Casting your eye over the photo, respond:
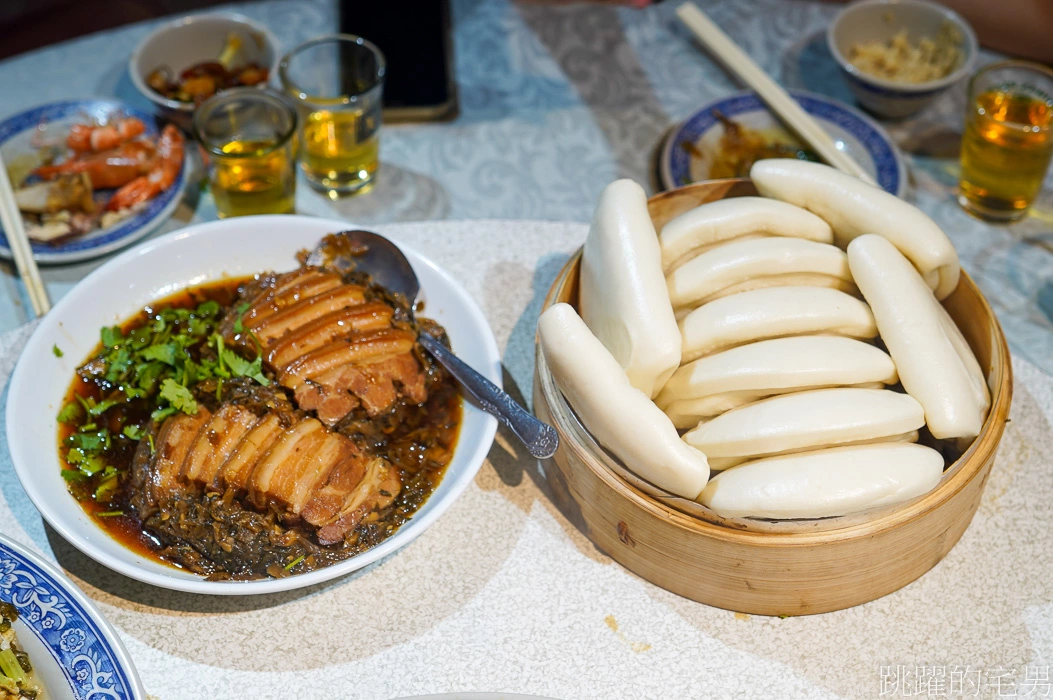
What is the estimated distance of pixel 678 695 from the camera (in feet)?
5.46

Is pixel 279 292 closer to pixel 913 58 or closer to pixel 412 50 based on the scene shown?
pixel 412 50

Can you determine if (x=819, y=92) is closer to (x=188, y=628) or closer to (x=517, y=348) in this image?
(x=517, y=348)

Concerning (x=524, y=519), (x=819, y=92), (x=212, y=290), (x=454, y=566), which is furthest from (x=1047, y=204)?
(x=212, y=290)

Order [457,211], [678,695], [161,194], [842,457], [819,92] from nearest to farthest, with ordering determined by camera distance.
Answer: [842,457] → [678,695] → [161,194] → [457,211] → [819,92]

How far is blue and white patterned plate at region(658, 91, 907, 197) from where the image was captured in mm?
2725

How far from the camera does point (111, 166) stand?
257 cm

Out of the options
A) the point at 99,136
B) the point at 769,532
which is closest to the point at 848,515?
the point at 769,532

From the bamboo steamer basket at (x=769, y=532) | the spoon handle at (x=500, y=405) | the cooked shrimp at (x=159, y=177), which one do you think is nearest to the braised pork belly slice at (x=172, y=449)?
the spoon handle at (x=500, y=405)

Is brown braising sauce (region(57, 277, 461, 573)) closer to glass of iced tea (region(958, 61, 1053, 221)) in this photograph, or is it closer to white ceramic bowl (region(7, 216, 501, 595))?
white ceramic bowl (region(7, 216, 501, 595))

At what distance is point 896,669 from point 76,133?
2584 millimetres

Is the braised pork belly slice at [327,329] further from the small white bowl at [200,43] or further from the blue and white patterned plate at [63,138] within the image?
the small white bowl at [200,43]

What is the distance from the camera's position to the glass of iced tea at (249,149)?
2.40 m

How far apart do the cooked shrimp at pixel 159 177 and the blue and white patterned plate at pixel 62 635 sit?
1216 millimetres

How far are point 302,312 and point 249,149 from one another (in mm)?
848
